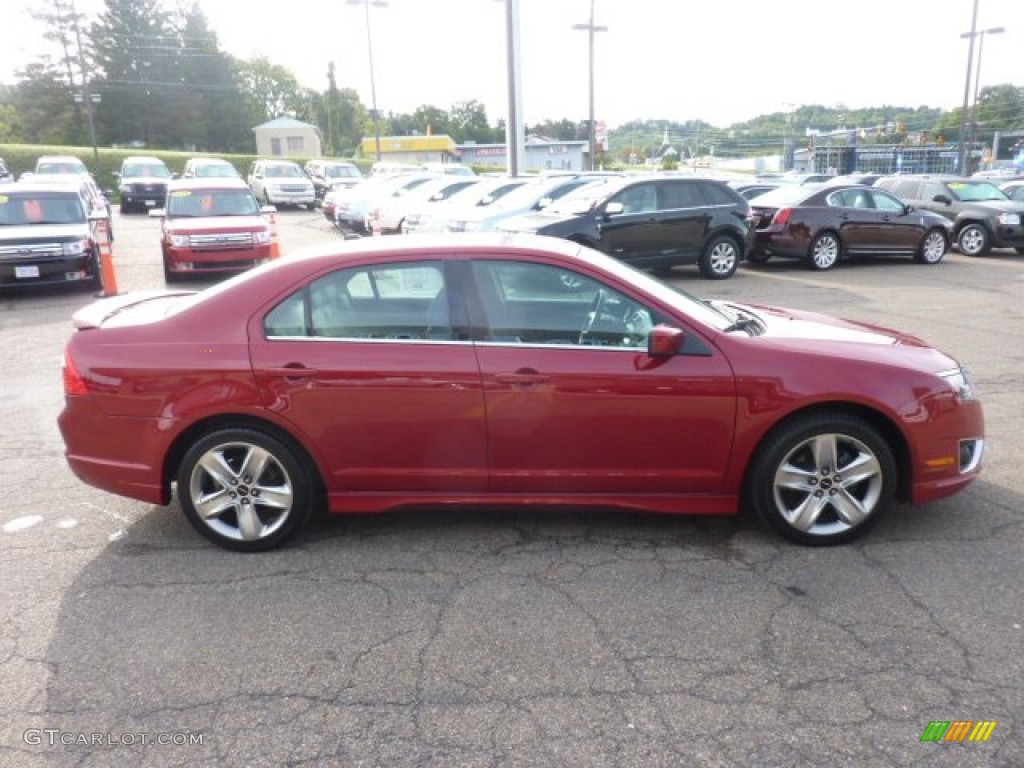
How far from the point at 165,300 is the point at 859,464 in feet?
13.1

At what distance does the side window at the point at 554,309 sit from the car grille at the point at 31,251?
10.7m

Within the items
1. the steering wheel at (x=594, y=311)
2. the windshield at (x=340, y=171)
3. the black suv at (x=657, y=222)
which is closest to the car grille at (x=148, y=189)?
the windshield at (x=340, y=171)

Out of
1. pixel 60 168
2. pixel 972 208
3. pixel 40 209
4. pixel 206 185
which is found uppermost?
pixel 60 168

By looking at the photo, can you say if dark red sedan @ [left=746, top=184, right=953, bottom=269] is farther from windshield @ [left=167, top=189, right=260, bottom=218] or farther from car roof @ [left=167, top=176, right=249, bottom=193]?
car roof @ [left=167, top=176, right=249, bottom=193]

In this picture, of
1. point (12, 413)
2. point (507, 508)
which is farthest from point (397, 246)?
point (12, 413)

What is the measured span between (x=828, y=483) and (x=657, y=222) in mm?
9669

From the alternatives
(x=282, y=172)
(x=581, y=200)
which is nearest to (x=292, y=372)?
(x=581, y=200)

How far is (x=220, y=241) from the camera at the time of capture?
13539 mm

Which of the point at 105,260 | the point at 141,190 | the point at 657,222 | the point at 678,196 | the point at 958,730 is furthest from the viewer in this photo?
the point at 141,190

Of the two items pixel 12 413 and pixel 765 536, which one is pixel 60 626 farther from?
pixel 12 413

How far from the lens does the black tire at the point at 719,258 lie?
45.3 feet

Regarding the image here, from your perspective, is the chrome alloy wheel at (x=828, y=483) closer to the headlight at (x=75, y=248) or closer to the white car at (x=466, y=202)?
the white car at (x=466, y=202)

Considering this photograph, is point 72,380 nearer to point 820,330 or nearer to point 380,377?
point 380,377

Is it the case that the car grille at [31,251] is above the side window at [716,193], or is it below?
below
